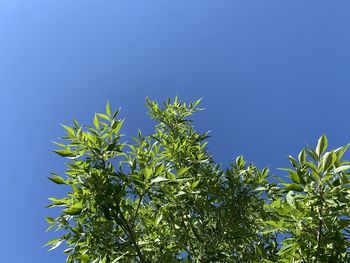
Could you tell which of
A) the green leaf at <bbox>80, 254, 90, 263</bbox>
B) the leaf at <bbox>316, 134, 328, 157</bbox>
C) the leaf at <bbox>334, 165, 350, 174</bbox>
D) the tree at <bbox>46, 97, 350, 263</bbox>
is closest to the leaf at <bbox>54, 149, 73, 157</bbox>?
the tree at <bbox>46, 97, 350, 263</bbox>

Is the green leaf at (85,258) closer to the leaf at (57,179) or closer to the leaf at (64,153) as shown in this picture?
the leaf at (57,179)

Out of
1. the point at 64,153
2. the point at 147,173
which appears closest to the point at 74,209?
the point at 64,153

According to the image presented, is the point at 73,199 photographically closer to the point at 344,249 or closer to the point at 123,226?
the point at 123,226

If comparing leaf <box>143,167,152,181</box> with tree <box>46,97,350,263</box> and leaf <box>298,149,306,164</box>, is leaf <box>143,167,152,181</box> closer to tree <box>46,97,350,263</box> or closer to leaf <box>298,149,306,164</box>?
tree <box>46,97,350,263</box>

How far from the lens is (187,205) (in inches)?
179

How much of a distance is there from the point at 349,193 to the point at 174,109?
380cm

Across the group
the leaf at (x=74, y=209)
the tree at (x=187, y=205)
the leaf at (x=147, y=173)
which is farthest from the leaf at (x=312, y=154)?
the leaf at (x=74, y=209)

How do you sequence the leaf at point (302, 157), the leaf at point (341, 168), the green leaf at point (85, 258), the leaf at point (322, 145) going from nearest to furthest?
1. the leaf at point (341, 168)
2. the leaf at point (322, 145)
3. the leaf at point (302, 157)
4. the green leaf at point (85, 258)

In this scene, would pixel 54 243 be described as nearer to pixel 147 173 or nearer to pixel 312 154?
pixel 147 173

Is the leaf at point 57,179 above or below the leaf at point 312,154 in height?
A: above

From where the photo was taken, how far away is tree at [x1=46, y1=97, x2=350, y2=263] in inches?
110

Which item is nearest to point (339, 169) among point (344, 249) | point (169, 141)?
point (344, 249)

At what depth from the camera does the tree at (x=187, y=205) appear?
9.16 ft

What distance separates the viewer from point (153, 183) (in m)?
3.43
